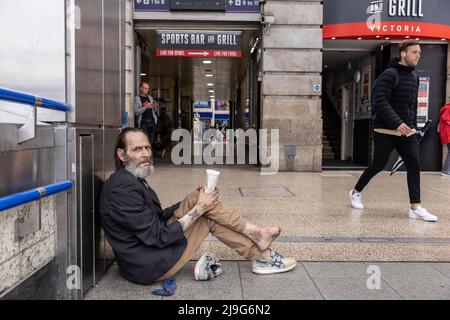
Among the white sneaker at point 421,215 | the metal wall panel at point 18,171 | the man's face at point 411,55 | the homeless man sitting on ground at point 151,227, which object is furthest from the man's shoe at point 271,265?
the man's face at point 411,55

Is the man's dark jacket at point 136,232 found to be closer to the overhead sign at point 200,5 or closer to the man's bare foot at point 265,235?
the man's bare foot at point 265,235

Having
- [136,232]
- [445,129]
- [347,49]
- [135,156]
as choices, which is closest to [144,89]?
[347,49]

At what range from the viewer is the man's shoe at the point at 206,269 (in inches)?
125

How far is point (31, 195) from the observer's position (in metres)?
2.17

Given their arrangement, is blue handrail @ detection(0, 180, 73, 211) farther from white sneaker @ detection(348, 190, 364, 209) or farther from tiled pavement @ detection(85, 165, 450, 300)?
white sneaker @ detection(348, 190, 364, 209)

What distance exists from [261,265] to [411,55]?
3.08 meters

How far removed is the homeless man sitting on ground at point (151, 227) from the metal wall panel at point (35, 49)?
561 millimetres

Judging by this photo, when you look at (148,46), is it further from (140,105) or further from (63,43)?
(63,43)

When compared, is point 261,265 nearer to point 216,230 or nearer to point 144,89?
point 216,230

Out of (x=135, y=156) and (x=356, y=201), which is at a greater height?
(x=135, y=156)

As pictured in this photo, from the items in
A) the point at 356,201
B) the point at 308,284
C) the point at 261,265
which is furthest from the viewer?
the point at 356,201

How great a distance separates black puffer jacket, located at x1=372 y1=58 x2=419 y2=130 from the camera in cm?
512

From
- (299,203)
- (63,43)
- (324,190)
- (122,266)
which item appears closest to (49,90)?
(63,43)

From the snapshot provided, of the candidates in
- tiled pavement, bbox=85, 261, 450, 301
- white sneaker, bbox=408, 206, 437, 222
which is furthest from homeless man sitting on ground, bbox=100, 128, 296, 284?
white sneaker, bbox=408, 206, 437, 222
